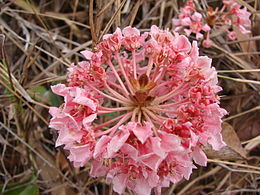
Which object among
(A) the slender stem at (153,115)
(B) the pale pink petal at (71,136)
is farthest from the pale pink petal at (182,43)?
(B) the pale pink petal at (71,136)

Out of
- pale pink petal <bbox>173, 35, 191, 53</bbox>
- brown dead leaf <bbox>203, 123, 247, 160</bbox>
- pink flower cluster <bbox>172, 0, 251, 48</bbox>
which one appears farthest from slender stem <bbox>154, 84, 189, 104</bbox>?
pink flower cluster <bbox>172, 0, 251, 48</bbox>

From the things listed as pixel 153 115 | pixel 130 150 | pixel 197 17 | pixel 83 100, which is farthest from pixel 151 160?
pixel 197 17

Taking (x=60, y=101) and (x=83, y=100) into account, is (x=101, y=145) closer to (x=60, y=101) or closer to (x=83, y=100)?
(x=83, y=100)

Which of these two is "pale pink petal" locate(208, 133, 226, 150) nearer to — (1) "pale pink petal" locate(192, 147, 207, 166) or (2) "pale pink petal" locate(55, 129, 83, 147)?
(1) "pale pink petal" locate(192, 147, 207, 166)

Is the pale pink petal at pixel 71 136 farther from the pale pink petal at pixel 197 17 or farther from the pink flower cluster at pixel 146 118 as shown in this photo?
the pale pink petal at pixel 197 17

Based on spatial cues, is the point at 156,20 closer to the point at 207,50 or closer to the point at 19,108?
the point at 207,50

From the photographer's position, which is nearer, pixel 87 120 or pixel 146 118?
pixel 87 120

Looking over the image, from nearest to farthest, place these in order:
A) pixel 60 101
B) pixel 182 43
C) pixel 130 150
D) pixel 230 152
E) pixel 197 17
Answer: pixel 130 150 → pixel 182 43 → pixel 230 152 → pixel 60 101 → pixel 197 17
